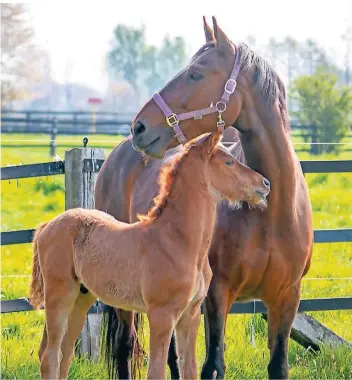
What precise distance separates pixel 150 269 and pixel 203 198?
0.46 metres

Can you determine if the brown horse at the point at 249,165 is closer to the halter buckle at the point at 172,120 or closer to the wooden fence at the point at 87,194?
the halter buckle at the point at 172,120

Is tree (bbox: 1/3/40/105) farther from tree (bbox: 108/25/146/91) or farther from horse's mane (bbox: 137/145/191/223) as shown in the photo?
horse's mane (bbox: 137/145/191/223)

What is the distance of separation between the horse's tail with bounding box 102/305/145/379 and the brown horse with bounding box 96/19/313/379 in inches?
41.4

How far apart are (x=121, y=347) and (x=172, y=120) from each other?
5.99ft

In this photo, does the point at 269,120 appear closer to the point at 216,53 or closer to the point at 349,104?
the point at 216,53

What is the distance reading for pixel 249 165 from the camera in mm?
4578

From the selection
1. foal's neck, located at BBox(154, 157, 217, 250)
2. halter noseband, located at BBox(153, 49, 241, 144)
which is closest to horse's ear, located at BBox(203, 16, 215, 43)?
halter noseband, located at BBox(153, 49, 241, 144)

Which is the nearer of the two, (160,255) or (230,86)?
(160,255)

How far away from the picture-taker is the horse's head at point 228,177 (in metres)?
4.26

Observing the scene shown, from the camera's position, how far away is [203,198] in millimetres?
4250

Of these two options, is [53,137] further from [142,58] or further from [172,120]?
[142,58]

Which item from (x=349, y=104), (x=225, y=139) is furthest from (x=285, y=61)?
(x=225, y=139)

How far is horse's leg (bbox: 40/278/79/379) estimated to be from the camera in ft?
14.7

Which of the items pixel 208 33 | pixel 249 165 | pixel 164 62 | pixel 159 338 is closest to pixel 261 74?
pixel 208 33
